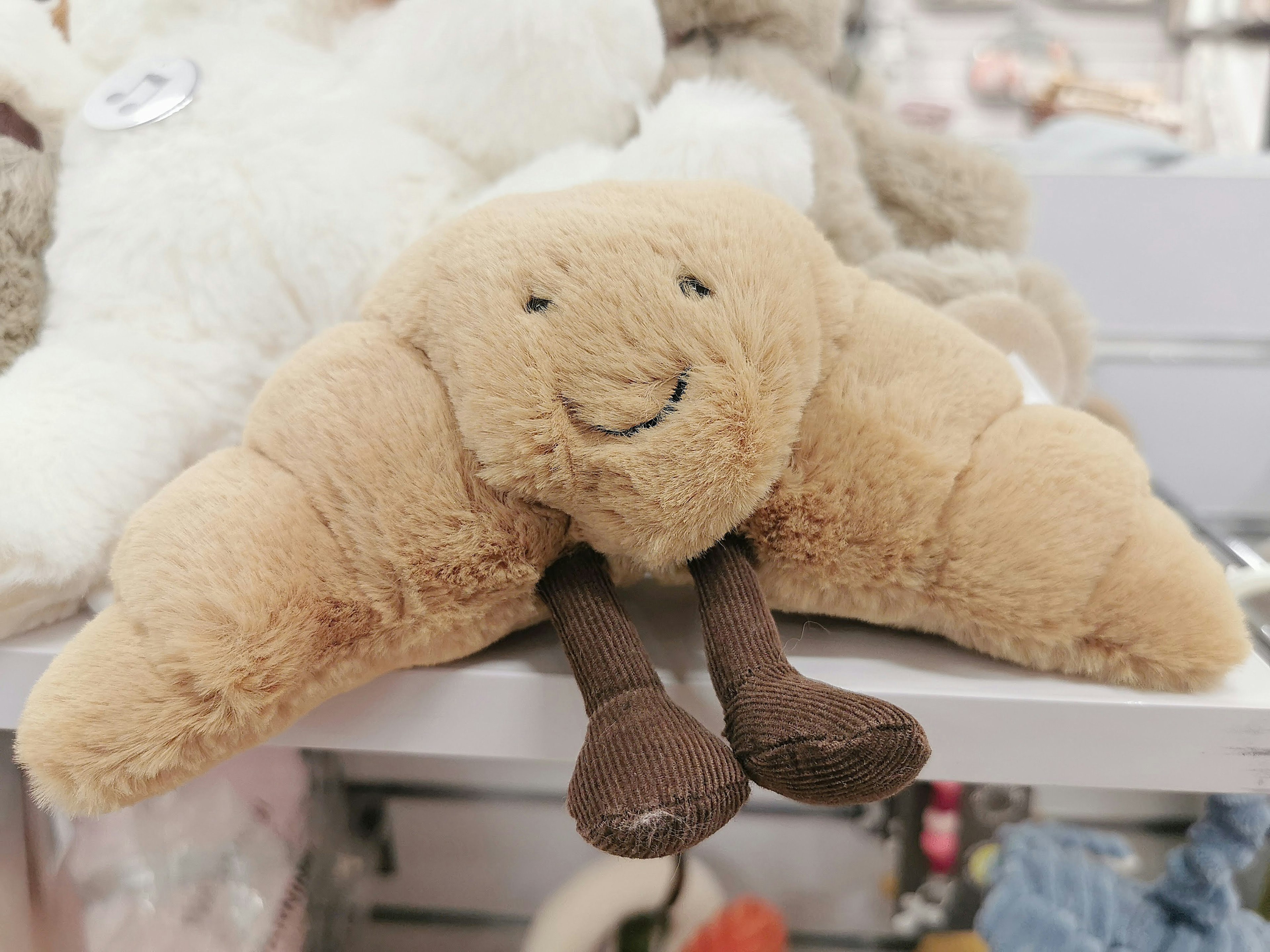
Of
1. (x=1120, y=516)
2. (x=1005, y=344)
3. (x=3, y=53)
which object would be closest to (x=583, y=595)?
(x=1120, y=516)

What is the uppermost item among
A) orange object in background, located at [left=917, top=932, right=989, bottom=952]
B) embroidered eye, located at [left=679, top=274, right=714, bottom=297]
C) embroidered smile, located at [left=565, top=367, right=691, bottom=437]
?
embroidered eye, located at [left=679, top=274, right=714, bottom=297]

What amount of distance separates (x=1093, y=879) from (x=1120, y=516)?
30 cm

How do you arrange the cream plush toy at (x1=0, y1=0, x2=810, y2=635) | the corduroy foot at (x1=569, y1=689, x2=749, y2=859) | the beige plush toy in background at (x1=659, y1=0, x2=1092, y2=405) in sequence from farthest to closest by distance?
the beige plush toy in background at (x1=659, y1=0, x2=1092, y2=405)
the cream plush toy at (x1=0, y1=0, x2=810, y2=635)
the corduroy foot at (x1=569, y1=689, x2=749, y2=859)

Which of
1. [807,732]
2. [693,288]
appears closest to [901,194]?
[693,288]

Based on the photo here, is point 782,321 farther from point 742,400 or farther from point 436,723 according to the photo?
point 436,723

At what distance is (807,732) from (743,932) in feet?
1.49

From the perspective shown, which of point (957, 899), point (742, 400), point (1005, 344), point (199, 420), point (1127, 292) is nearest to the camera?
point (742, 400)

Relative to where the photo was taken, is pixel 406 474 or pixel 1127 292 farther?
pixel 1127 292

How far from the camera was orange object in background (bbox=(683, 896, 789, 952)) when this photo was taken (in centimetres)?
63

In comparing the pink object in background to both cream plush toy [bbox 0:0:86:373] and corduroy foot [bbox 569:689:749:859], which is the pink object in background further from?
cream plush toy [bbox 0:0:86:373]

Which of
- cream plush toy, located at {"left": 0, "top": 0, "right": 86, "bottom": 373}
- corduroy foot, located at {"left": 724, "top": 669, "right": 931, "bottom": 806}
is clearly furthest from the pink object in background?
cream plush toy, located at {"left": 0, "top": 0, "right": 86, "bottom": 373}

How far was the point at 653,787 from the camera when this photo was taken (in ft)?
0.88

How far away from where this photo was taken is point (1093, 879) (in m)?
0.51

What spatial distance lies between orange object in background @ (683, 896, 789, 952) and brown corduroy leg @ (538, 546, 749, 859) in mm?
398
